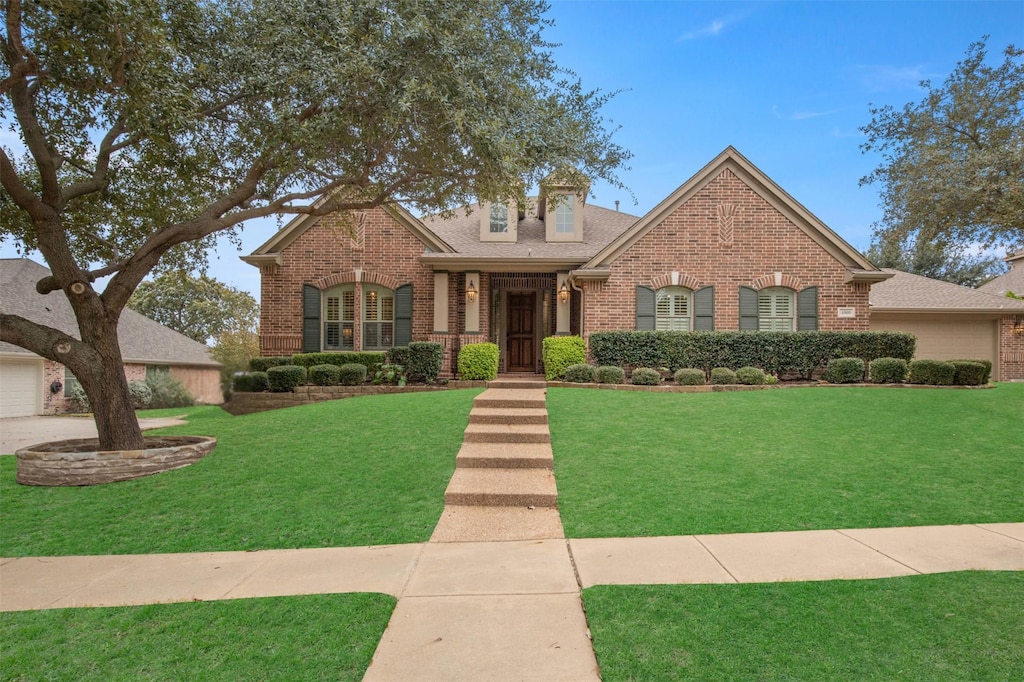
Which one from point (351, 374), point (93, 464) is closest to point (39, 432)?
point (351, 374)

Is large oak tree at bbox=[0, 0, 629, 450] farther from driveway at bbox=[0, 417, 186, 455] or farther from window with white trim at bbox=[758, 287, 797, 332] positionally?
window with white trim at bbox=[758, 287, 797, 332]

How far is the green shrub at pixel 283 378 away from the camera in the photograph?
45.7 feet

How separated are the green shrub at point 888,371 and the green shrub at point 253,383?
47.9 feet

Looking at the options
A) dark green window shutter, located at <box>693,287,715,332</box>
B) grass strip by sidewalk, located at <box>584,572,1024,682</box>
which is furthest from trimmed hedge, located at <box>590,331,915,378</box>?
grass strip by sidewalk, located at <box>584,572,1024,682</box>

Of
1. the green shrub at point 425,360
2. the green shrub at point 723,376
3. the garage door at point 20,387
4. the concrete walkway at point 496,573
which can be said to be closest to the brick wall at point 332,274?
the green shrub at point 425,360

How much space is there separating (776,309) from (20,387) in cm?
2453

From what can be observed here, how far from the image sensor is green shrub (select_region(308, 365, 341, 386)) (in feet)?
46.1

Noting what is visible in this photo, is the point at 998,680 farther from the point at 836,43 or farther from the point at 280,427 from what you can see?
the point at 836,43

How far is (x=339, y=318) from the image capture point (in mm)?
15969

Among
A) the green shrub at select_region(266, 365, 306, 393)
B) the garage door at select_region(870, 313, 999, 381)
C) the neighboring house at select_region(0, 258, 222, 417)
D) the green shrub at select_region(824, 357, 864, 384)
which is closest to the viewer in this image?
the green shrub at select_region(824, 357, 864, 384)

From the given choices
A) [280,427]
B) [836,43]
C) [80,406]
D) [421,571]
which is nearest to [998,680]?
[421,571]

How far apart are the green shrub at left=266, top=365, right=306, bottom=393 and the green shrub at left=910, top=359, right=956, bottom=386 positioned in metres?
14.7

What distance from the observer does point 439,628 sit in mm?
3496

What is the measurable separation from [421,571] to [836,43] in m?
13.9
